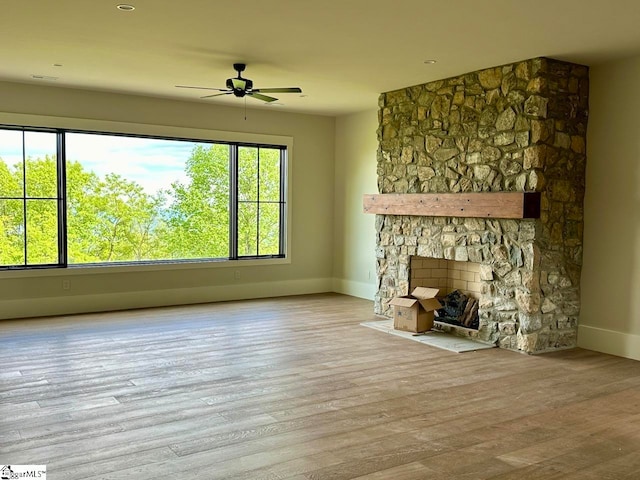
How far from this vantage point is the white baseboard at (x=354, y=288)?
8.65 meters

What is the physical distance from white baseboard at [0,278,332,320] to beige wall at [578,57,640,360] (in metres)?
4.41

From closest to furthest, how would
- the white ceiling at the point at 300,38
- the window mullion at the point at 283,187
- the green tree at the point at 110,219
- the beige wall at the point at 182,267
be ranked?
1. the white ceiling at the point at 300,38
2. the beige wall at the point at 182,267
3. the green tree at the point at 110,219
4. the window mullion at the point at 283,187

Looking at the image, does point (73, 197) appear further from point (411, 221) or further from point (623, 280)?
point (623, 280)

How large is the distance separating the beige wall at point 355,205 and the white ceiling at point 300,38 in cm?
200

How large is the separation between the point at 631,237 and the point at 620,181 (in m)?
0.54

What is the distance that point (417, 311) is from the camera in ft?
20.8

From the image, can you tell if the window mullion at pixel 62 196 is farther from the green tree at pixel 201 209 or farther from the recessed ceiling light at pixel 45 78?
the green tree at pixel 201 209

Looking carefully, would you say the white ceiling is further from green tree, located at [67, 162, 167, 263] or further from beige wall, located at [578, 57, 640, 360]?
green tree, located at [67, 162, 167, 263]

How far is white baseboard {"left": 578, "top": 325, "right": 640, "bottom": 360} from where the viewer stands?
5.43 meters

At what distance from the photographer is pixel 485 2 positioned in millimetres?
3943

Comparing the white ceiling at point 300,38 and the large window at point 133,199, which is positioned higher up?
the white ceiling at point 300,38

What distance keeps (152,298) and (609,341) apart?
553 centimetres

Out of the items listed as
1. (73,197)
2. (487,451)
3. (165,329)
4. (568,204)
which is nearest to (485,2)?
(568,204)

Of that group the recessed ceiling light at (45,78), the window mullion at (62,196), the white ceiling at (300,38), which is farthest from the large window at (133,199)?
the white ceiling at (300,38)
